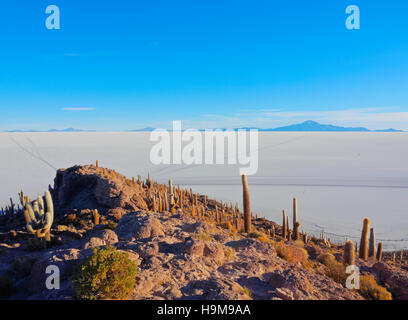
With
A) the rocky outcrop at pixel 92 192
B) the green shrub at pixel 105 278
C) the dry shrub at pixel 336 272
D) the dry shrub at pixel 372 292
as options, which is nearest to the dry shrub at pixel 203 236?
the green shrub at pixel 105 278

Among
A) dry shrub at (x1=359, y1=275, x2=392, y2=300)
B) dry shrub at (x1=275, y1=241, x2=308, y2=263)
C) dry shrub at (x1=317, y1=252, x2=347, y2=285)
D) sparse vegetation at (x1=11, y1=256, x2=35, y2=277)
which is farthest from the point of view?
dry shrub at (x1=275, y1=241, x2=308, y2=263)

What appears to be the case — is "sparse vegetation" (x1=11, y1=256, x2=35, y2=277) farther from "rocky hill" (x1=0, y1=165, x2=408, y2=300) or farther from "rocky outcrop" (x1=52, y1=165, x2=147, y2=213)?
"rocky outcrop" (x1=52, y1=165, x2=147, y2=213)

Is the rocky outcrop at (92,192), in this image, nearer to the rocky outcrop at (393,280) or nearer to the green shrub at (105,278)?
the green shrub at (105,278)

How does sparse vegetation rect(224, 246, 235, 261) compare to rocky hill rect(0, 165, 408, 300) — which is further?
sparse vegetation rect(224, 246, 235, 261)

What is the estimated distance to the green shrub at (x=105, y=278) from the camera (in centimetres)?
452

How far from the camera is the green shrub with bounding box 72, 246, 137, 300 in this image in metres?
4.52

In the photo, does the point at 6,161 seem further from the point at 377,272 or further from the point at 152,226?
the point at 377,272

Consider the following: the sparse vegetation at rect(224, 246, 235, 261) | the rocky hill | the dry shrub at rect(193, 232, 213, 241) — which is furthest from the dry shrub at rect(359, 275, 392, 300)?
the dry shrub at rect(193, 232, 213, 241)

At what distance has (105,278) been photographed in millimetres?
4656

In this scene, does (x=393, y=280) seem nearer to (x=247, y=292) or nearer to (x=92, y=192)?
(x=247, y=292)

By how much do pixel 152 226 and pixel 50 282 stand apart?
366 cm

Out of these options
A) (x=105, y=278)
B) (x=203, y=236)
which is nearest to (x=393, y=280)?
(x=203, y=236)

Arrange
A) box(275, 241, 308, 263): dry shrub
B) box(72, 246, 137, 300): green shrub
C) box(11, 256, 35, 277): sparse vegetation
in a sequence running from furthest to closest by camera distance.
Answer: box(275, 241, 308, 263): dry shrub
box(11, 256, 35, 277): sparse vegetation
box(72, 246, 137, 300): green shrub
